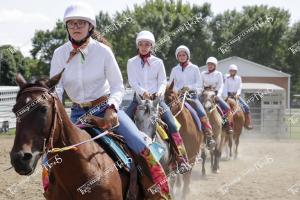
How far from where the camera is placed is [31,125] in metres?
3.52

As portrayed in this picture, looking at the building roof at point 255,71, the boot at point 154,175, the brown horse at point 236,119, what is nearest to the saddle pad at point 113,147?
the boot at point 154,175

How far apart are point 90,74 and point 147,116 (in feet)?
9.14

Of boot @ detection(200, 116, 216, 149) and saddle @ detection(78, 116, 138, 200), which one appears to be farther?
boot @ detection(200, 116, 216, 149)

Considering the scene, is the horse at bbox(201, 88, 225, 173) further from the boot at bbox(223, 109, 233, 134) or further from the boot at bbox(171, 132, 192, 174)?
the boot at bbox(171, 132, 192, 174)

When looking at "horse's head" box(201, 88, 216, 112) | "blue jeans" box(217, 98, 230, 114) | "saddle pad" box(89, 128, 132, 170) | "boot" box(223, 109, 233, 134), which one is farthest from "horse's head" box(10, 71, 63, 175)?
"boot" box(223, 109, 233, 134)

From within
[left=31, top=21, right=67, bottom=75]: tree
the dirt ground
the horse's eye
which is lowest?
the dirt ground

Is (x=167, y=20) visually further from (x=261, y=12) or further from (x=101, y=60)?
(x=101, y=60)

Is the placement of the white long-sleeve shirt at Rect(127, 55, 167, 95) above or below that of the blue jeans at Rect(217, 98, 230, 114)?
above

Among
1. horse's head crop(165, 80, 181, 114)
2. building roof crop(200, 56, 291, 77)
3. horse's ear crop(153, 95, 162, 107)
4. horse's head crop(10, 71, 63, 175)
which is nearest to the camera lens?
horse's head crop(10, 71, 63, 175)

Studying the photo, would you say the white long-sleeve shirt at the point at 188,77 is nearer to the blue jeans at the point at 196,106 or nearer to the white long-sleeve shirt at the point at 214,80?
the blue jeans at the point at 196,106

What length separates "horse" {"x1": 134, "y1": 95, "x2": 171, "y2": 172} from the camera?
7020 mm

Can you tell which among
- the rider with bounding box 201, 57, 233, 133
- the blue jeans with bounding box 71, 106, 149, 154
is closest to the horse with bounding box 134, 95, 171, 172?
the blue jeans with bounding box 71, 106, 149, 154

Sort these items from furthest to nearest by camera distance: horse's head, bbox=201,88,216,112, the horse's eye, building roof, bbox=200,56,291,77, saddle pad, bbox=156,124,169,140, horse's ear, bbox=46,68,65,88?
building roof, bbox=200,56,291,77, horse's head, bbox=201,88,216,112, saddle pad, bbox=156,124,169,140, horse's ear, bbox=46,68,65,88, the horse's eye

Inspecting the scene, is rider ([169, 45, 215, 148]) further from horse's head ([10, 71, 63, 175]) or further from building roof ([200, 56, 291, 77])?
building roof ([200, 56, 291, 77])
